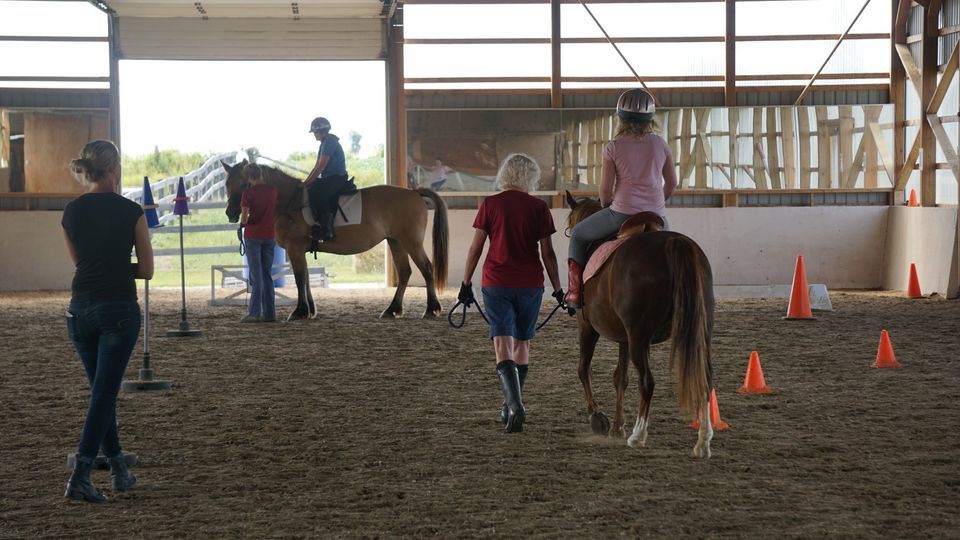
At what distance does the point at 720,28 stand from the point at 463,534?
15.3 metres

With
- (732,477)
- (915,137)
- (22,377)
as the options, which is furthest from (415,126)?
(732,477)

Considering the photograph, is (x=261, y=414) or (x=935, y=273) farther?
(x=935, y=273)

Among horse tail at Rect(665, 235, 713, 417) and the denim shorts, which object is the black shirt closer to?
the denim shorts

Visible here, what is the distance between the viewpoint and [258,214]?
41.7 feet

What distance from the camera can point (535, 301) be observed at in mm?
6355

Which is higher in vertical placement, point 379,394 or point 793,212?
point 793,212

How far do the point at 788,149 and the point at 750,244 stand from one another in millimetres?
1658

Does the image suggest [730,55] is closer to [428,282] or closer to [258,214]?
[428,282]

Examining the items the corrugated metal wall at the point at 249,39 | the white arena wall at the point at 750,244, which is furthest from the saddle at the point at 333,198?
the corrugated metal wall at the point at 249,39

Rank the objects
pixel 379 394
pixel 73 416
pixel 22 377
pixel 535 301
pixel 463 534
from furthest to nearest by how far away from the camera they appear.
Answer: pixel 22 377
pixel 379 394
pixel 73 416
pixel 535 301
pixel 463 534

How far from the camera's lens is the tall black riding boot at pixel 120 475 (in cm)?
524

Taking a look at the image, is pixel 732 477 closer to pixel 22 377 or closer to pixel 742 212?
pixel 22 377

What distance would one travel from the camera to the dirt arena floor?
4656 mm

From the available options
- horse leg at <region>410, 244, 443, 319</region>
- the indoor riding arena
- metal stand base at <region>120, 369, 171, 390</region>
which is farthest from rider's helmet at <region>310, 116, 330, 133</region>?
metal stand base at <region>120, 369, 171, 390</region>
